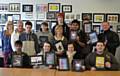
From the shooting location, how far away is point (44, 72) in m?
4.97

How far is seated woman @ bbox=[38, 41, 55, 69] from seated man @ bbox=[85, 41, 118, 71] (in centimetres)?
63

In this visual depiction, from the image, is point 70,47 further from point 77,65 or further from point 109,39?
point 109,39

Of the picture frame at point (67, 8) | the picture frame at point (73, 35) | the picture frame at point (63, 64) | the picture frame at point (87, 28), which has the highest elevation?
the picture frame at point (67, 8)

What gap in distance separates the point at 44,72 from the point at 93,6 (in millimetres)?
2855

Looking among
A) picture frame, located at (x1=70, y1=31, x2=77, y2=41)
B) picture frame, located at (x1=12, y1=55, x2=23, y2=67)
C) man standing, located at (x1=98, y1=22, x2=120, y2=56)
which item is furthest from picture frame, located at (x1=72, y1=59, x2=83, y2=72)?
man standing, located at (x1=98, y1=22, x2=120, y2=56)

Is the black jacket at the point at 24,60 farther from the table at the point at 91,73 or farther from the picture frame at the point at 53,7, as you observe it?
the picture frame at the point at 53,7

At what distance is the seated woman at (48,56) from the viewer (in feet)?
17.3

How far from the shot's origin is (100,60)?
5176 mm

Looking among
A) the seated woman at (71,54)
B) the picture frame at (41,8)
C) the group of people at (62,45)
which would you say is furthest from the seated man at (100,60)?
the picture frame at (41,8)

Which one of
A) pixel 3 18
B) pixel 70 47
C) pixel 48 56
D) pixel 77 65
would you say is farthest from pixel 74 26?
pixel 3 18

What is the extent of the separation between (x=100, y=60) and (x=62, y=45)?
854mm

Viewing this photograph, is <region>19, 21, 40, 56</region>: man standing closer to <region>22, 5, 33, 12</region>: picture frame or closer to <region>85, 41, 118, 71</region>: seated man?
<region>85, 41, 118, 71</region>: seated man

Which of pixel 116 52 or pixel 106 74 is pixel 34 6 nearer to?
pixel 116 52

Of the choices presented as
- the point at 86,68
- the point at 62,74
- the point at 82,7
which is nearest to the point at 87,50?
the point at 86,68
